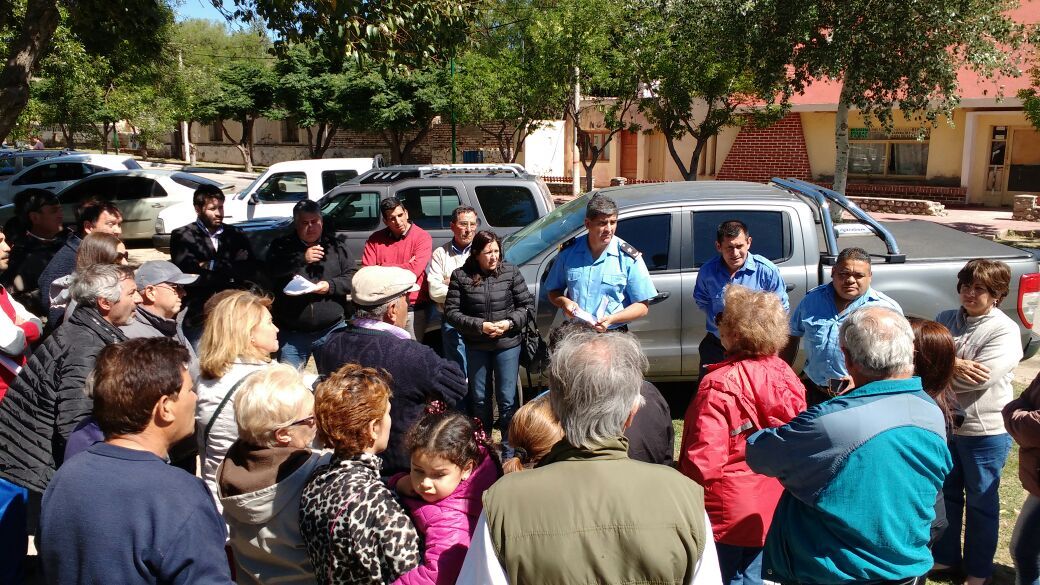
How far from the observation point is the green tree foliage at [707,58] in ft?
45.8

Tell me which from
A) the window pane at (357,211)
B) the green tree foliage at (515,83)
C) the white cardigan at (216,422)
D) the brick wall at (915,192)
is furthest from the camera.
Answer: the brick wall at (915,192)

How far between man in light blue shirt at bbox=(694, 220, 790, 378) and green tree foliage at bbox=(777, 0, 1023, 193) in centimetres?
961

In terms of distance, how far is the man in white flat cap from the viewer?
3.33 meters

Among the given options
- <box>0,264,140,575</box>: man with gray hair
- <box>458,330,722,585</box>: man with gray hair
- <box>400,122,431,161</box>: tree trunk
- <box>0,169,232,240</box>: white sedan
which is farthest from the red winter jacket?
<box>400,122,431,161</box>: tree trunk

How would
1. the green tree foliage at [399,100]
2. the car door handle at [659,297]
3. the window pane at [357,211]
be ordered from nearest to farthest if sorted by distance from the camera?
the car door handle at [659,297] < the window pane at [357,211] < the green tree foliage at [399,100]

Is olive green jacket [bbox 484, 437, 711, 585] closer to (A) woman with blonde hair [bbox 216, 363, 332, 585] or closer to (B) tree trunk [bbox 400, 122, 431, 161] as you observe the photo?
(A) woman with blonde hair [bbox 216, 363, 332, 585]

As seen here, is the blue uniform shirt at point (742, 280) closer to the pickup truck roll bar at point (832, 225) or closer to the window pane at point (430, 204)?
the pickup truck roll bar at point (832, 225)

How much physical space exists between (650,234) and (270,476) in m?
4.26

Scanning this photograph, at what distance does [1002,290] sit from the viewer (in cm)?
389

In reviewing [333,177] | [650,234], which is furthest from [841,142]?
[650,234]

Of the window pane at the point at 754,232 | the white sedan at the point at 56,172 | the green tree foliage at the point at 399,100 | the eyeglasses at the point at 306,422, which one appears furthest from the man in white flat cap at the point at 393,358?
the green tree foliage at the point at 399,100

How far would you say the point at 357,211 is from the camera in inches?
403

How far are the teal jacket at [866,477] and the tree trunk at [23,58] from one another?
804 centimetres

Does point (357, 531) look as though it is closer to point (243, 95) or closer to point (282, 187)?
point (282, 187)
